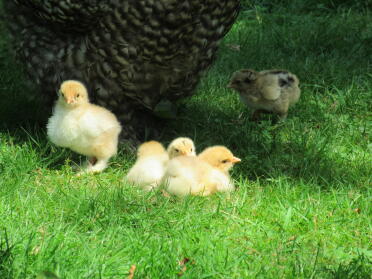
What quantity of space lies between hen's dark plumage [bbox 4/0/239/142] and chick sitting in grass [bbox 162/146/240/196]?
62 centimetres

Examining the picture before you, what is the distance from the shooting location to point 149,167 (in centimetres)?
345

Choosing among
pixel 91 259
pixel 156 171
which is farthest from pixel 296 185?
pixel 91 259

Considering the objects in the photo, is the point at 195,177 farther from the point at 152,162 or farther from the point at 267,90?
the point at 267,90

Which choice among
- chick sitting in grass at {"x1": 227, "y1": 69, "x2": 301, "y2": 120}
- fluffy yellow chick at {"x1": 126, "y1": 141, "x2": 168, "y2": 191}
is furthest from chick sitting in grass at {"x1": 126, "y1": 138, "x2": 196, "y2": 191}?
chick sitting in grass at {"x1": 227, "y1": 69, "x2": 301, "y2": 120}

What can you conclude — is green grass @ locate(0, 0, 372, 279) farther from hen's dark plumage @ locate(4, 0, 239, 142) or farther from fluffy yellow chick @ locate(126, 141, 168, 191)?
hen's dark plumage @ locate(4, 0, 239, 142)

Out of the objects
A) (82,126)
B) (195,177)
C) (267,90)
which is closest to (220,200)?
(195,177)

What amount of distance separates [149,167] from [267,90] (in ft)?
4.20

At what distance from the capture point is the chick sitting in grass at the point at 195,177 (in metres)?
3.29

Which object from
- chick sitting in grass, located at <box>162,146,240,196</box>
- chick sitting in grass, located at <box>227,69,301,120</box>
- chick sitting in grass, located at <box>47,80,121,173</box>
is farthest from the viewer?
chick sitting in grass, located at <box>227,69,301,120</box>

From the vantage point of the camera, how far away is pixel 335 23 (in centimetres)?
608

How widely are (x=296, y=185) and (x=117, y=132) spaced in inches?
37.5

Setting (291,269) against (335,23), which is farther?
(335,23)

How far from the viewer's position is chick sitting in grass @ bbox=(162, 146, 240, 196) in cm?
329

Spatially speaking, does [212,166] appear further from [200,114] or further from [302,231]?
[200,114]
